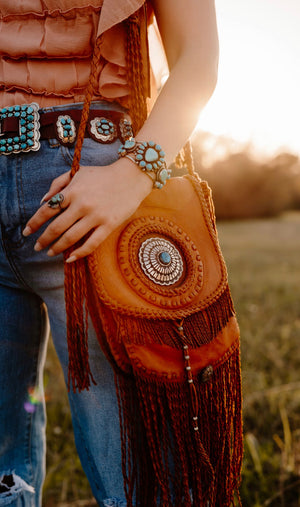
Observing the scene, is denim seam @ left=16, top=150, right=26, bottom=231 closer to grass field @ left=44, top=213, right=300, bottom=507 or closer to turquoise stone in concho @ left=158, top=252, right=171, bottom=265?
turquoise stone in concho @ left=158, top=252, right=171, bottom=265

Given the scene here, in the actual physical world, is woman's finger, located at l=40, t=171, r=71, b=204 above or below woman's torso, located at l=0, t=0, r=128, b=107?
below

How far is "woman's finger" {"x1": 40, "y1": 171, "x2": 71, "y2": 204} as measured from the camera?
0.90 metres

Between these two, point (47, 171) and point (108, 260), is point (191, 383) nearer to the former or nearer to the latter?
point (108, 260)

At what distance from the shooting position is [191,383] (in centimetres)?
94

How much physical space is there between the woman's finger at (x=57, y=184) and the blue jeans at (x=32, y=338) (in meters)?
0.07

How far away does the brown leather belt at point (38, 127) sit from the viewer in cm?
97

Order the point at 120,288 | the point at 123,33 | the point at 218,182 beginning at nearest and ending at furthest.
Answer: the point at 120,288
the point at 123,33
the point at 218,182

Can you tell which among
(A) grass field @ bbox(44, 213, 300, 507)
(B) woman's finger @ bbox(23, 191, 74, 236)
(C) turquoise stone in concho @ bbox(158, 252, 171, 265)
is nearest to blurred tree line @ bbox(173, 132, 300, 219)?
(A) grass field @ bbox(44, 213, 300, 507)

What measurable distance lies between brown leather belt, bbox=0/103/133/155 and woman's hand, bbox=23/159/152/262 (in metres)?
0.12

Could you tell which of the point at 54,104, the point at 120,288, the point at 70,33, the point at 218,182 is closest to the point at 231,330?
the point at 120,288

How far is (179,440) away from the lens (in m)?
0.94

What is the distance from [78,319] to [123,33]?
703 millimetres

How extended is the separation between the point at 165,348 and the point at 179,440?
0.69 ft

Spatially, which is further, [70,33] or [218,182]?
[218,182]
